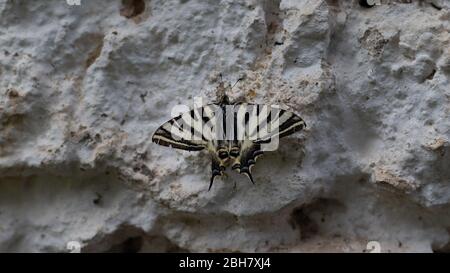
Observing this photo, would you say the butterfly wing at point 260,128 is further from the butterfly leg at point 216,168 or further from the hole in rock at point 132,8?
the hole in rock at point 132,8

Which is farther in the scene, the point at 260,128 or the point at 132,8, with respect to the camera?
the point at 132,8

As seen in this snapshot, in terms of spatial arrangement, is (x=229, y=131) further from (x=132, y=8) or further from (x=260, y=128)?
(x=132, y=8)

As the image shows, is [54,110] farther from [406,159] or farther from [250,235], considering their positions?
[406,159]

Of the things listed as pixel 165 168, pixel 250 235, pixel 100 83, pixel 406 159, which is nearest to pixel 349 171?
pixel 406 159

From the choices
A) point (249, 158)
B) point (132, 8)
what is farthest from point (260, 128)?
point (132, 8)

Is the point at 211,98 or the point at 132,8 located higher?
the point at 132,8

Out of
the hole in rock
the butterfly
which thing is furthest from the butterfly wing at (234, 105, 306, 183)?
the hole in rock

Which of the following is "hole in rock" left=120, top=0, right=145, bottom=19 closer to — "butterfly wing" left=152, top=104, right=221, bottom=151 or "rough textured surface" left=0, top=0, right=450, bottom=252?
"rough textured surface" left=0, top=0, right=450, bottom=252
